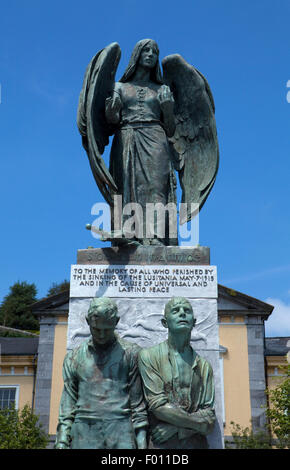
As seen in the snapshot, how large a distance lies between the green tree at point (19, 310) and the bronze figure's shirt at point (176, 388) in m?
57.0

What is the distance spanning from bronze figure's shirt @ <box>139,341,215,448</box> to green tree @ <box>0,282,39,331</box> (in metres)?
57.0

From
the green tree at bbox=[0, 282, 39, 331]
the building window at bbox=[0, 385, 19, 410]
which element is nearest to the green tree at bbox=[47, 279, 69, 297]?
the green tree at bbox=[0, 282, 39, 331]

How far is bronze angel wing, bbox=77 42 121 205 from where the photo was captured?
7633 mm

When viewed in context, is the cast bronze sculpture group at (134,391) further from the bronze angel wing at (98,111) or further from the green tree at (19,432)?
the green tree at (19,432)

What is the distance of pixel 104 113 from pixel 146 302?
9.30 feet

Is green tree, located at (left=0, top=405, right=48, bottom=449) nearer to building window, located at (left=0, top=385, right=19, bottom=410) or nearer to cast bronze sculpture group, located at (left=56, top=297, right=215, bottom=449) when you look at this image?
building window, located at (left=0, top=385, right=19, bottom=410)

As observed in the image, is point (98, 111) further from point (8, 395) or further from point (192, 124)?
point (8, 395)

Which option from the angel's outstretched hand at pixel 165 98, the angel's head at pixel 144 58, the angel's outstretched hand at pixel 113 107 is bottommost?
the angel's outstretched hand at pixel 113 107

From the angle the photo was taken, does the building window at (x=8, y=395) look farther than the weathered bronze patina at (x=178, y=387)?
Yes

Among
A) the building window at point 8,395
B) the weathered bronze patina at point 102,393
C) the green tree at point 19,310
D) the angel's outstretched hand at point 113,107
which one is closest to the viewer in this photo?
the weathered bronze patina at point 102,393

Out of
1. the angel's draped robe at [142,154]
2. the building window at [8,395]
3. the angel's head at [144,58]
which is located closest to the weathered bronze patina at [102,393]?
the angel's draped robe at [142,154]

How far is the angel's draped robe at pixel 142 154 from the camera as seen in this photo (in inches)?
306

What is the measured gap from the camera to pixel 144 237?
24.5ft

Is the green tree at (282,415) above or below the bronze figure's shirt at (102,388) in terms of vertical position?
above
